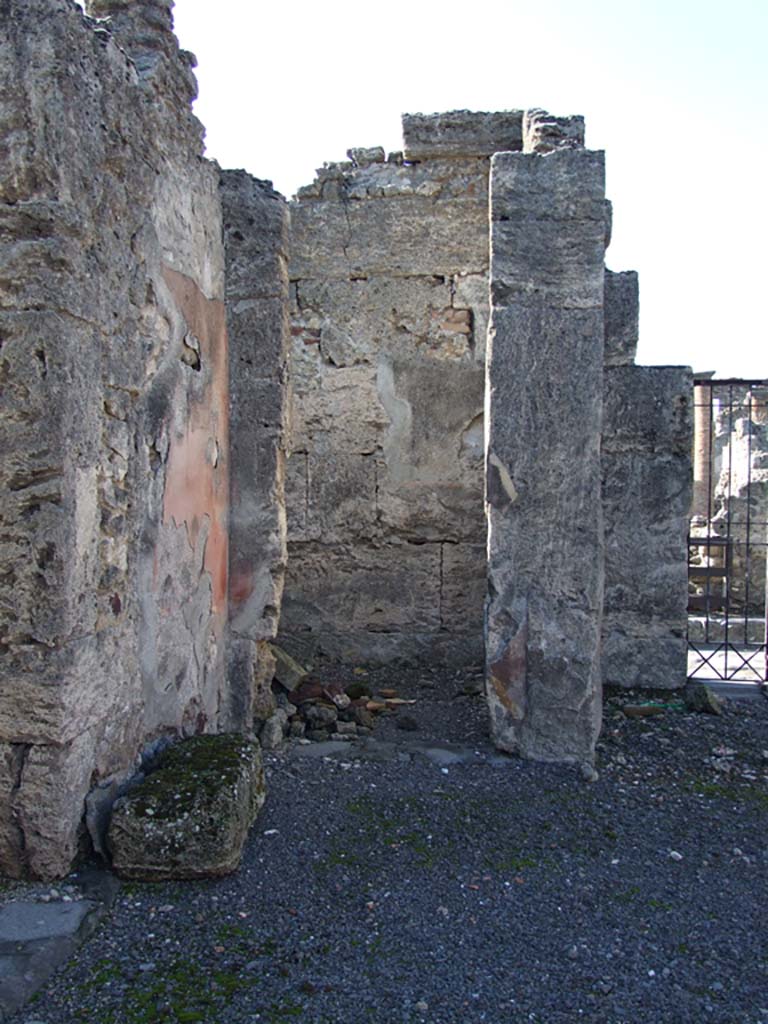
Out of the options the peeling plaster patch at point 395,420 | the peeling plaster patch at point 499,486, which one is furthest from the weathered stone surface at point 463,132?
the peeling plaster patch at point 499,486

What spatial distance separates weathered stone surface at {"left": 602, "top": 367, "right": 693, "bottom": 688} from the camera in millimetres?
4824

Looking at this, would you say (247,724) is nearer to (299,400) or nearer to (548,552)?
(548,552)

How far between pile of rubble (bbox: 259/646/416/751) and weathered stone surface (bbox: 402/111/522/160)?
348 centimetres

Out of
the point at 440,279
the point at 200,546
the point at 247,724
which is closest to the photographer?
the point at 200,546

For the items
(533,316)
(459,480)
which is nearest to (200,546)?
(533,316)

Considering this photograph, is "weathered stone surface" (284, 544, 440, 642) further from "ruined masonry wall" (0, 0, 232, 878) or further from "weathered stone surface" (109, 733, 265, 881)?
"weathered stone surface" (109, 733, 265, 881)

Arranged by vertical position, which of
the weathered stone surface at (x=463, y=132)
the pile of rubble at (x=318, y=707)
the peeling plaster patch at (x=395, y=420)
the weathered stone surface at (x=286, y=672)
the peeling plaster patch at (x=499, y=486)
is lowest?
the pile of rubble at (x=318, y=707)

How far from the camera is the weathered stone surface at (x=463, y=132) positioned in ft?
18.9

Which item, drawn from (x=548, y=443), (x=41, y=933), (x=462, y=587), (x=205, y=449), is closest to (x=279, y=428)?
(x=205, y=449)

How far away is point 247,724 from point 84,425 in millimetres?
1928

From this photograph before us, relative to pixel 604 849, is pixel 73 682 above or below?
above

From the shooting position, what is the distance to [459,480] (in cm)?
589

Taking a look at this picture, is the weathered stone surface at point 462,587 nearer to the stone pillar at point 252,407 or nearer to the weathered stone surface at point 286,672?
the weathered stone surface at point 286,672

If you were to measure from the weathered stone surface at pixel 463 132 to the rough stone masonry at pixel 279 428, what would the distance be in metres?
0.01
